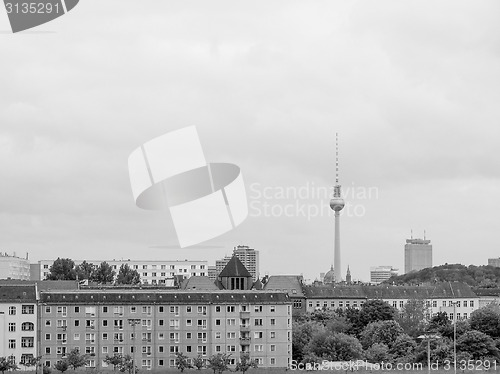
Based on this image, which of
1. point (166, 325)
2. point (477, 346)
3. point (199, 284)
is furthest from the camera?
point (199, 284)

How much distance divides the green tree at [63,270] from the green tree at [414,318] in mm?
50025

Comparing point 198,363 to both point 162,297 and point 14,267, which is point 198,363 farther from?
point 14,267

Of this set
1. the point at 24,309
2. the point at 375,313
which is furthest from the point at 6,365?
the point at 375,313

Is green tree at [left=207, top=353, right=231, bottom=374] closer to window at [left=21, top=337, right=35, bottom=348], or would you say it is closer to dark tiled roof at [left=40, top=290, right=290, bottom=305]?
dark tiled roof at [left=40, top=290, right=290, bottom=305]

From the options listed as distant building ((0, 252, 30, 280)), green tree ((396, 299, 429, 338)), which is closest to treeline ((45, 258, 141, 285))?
distant building ((0, 252, 30, 280))

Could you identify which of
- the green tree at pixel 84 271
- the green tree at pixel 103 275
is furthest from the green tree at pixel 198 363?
the green tree at pixel 84 271

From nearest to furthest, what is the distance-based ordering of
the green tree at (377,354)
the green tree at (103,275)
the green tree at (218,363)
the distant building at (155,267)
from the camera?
the green tree at (218,363) → the green tree at (377,354) → the green tree at (103,275) → the distant building at (155,267)

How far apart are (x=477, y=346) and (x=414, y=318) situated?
33494 mm

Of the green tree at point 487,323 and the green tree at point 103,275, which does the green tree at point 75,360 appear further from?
the green tree at point 103,275

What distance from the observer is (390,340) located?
9562 cm

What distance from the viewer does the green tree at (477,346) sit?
85.7 meters

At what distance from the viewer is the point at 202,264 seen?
627 ft

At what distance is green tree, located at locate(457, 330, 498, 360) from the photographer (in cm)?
8569

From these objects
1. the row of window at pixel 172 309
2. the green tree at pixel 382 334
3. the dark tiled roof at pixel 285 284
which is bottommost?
the green tree at pixel 382 334
